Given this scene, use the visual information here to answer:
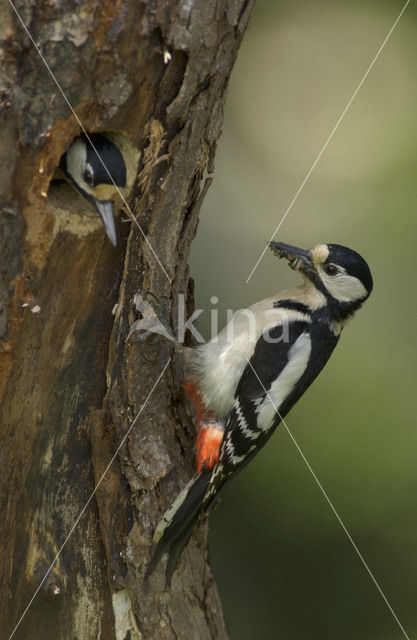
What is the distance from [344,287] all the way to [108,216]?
1.25 m

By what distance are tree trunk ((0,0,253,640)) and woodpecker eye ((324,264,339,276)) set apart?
0.70 metres

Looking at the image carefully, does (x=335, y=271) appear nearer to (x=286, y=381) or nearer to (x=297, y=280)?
(x=286, y=381)

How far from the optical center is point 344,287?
318 cm

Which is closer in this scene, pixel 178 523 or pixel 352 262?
pixel 178 523

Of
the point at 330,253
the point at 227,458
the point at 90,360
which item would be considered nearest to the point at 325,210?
the point at 330,253

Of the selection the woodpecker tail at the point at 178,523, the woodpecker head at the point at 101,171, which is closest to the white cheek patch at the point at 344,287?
the woodpecker tail at the point at 178,523

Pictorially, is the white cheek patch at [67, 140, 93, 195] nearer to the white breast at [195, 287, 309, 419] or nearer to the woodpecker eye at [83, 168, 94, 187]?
the woodpecker eye at [83, 168, 94, 187]

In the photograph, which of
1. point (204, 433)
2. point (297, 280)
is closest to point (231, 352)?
point (204, 433)

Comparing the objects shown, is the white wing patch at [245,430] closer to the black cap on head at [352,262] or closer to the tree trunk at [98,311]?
the tree trunk at [98,311]

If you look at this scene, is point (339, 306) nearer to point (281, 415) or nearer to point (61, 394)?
point (281, 415)

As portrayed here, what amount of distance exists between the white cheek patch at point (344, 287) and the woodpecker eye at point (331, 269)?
0.6 inches

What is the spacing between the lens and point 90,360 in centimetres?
250

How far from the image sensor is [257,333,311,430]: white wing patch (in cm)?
298

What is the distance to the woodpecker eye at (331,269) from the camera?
316 centimetres
